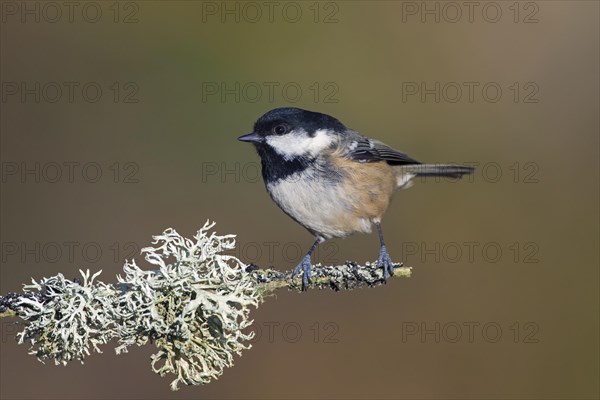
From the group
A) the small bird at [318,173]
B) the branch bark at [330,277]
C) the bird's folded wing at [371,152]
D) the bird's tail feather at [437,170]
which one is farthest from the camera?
the bird's tail feather at [437,170]

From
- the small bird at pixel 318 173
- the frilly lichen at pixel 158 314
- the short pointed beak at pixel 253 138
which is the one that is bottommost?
the frilly lichen at pixel 158 314

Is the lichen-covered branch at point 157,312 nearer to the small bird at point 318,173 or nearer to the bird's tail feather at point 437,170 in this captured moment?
the small bird at point 318,173

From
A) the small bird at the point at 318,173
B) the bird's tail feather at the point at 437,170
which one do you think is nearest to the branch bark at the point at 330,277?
the small bird at the point at 318,173

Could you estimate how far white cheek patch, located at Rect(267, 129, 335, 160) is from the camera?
3326mm

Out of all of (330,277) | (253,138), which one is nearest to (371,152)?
(253,138)

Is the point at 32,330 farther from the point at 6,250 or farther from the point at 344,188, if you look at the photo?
the point at 6,250

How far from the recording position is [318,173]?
131 inches

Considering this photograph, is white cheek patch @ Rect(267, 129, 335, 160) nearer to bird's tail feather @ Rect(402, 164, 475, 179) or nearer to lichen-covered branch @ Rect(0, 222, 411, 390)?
bird's tail feather @ Rect(402, 164, 475, 179)

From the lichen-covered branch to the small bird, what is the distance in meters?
1.19

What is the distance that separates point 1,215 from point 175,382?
11.1ft

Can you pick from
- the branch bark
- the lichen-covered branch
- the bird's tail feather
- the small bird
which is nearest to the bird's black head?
the small bird

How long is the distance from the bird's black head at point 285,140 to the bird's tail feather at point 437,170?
820 mm

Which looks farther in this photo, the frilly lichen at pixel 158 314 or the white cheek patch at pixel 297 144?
the white cheek patch at pixel 297 144

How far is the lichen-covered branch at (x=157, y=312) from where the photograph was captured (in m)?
1.94
